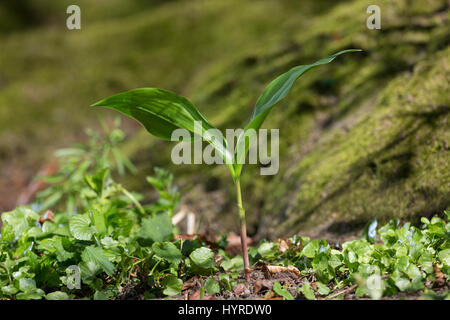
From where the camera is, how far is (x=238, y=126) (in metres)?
2.87

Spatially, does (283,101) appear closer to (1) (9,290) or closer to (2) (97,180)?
(2) (97,180)

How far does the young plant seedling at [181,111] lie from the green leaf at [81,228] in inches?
15.8

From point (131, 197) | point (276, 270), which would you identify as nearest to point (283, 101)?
point (131, 197)

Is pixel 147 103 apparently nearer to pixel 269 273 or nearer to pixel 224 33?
pixel 269 273

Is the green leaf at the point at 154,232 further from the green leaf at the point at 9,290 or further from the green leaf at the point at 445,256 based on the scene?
the green leaf at the point at 445,256

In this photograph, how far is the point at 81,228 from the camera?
1.28m

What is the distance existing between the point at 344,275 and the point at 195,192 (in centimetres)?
144

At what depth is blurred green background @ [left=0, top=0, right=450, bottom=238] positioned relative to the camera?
1819 mm

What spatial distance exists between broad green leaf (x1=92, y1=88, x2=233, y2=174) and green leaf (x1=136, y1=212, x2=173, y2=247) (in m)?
0.38

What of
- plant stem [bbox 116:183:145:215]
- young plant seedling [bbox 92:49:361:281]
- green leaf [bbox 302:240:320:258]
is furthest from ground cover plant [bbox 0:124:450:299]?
plant stem [bbox 116:183:145:215]

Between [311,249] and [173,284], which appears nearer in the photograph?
[173,284]

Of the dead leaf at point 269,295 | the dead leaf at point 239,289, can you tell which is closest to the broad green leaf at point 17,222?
the dead leaf at point 239,289

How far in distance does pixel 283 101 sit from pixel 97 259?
208cm

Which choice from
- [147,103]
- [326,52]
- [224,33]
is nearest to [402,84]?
[326,52]
